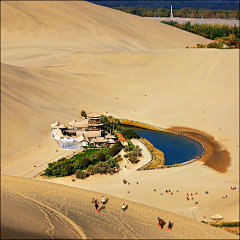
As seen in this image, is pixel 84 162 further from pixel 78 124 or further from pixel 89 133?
pixel 78 124

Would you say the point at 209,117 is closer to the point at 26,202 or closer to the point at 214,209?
the point at 214,209

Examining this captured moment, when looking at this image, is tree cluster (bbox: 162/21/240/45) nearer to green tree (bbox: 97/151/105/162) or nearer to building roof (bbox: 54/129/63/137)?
building roof (bbox: 54/129/63/137)

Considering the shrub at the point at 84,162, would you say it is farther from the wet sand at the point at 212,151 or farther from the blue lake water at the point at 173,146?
the wet sand at the point at 212,151

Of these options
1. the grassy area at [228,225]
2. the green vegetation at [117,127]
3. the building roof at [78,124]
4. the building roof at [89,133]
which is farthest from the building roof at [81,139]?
the grassy area at [228,225]

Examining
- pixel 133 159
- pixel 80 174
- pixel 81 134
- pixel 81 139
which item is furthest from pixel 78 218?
pixel 81 134

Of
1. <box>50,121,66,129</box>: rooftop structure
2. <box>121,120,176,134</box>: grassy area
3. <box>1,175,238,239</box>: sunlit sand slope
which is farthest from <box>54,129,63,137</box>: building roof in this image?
<box>1,175,238,239</box>: sunlit sand slope

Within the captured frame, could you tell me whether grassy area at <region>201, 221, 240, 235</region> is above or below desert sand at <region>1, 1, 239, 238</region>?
below
